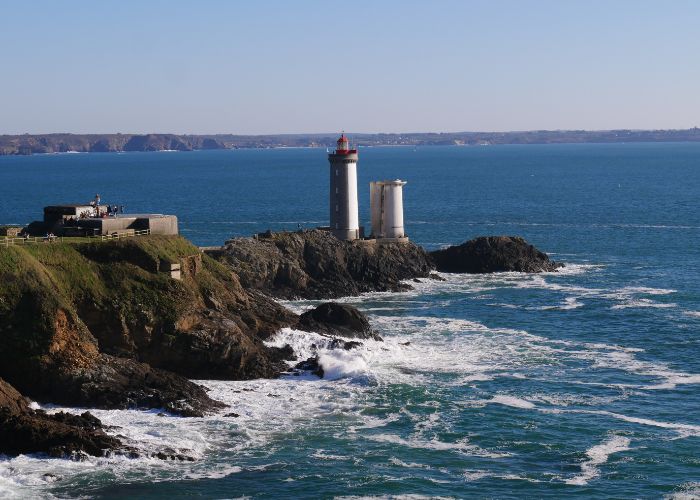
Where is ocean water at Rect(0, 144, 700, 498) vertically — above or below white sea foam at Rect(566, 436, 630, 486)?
above

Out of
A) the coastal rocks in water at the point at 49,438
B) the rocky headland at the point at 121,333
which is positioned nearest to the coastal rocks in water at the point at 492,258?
the rocky headland at the point at 121,333

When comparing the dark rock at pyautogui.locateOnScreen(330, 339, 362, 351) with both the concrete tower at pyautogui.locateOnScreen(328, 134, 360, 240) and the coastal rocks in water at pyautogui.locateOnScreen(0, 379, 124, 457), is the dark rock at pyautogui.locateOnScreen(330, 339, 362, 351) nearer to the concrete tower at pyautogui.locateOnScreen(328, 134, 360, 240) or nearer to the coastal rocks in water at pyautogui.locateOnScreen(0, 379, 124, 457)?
the coastal rocks in water at pyautogui.locateOnScreen(0, 379, 124, 457)

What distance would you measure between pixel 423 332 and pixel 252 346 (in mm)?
13605

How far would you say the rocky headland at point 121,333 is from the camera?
1676 inches

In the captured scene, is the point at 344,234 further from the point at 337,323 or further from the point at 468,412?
the point at 468,412

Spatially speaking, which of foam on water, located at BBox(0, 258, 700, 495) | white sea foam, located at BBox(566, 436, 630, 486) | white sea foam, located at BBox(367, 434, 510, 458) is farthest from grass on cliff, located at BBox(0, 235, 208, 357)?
white sea foam, located at BBox(566, 436, 630, 486)

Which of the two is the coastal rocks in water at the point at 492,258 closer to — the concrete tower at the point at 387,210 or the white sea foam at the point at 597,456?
the concrete tower at the point at 387,210

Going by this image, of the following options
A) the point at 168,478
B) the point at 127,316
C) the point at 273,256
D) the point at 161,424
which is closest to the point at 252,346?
the point at 127,316

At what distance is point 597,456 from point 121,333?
21.2m

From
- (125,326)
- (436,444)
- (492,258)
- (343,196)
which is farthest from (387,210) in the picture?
(436,444)

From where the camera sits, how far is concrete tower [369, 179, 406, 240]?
90.5 metres

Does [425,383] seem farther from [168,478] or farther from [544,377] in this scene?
[168,478]

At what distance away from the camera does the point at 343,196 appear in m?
88.4

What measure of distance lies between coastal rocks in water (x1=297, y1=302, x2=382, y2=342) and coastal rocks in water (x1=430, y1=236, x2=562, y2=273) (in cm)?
2943
